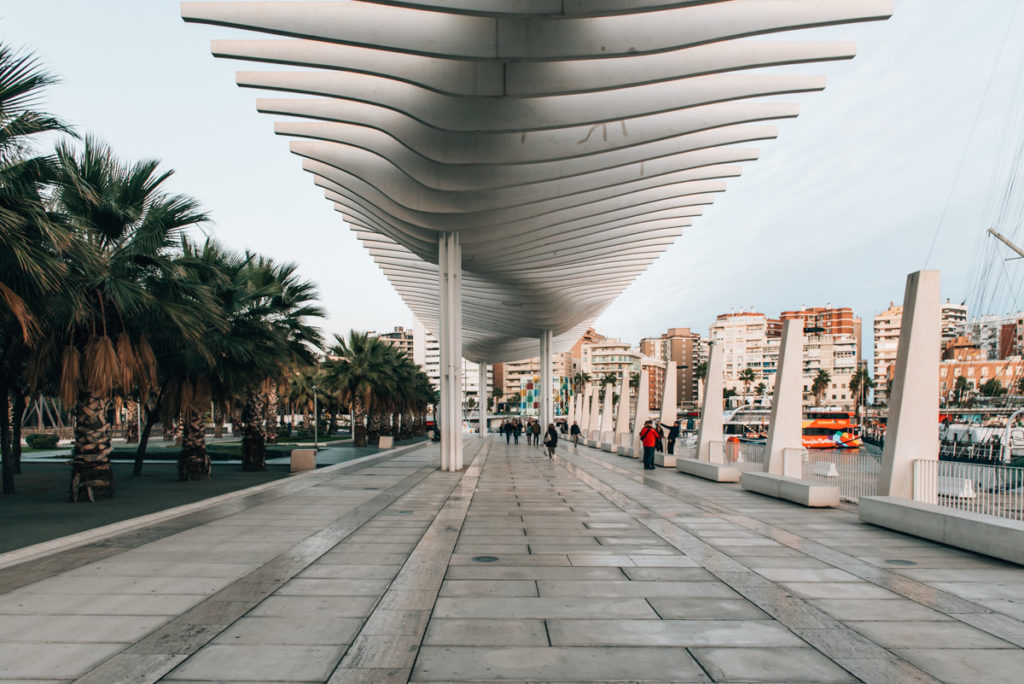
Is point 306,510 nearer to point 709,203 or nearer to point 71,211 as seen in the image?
point 71,211

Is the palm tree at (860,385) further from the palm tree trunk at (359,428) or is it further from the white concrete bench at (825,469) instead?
the white concrete bench at (825,469)

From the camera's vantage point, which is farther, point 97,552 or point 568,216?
point 568,216

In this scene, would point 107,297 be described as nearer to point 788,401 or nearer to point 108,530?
point 108,530

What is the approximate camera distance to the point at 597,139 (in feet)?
52.0

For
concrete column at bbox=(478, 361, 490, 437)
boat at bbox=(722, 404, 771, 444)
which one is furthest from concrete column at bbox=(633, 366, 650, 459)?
concrete column at bbox=(478, 361, 490, 437)

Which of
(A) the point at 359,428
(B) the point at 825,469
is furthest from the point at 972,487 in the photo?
(A) the point at 359,428

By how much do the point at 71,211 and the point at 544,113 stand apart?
29.9ft

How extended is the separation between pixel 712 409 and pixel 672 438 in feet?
15.6

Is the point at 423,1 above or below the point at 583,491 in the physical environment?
above

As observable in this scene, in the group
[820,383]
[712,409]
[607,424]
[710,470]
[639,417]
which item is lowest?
[710,470]

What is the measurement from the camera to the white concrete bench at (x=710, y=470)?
1715 centimetres

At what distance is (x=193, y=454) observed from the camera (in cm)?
1759

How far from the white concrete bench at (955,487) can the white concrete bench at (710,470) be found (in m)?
7.05

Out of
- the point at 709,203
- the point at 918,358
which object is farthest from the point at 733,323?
the point at 918,358
